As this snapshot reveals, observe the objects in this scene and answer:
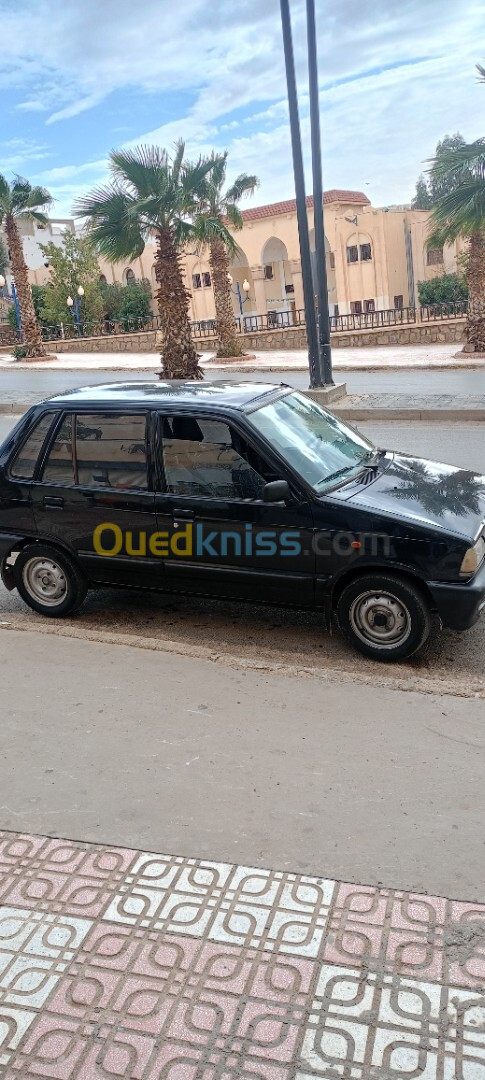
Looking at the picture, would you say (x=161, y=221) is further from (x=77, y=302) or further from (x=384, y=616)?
(x=77, y=302)

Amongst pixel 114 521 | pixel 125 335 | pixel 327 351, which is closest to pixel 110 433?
pixel 114 521

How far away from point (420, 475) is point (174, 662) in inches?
78.8

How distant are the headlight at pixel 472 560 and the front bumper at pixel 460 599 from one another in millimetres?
43

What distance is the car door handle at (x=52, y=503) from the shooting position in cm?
549

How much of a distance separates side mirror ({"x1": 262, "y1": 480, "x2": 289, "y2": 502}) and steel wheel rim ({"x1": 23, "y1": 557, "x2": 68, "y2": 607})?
1762 millimetres

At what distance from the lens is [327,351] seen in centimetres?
1608

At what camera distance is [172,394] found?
548 cm

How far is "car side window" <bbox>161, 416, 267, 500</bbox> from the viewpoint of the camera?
4946 mm

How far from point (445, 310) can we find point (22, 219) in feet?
58.5

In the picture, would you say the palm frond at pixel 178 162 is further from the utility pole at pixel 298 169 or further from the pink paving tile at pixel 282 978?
the pink paving tile at pixel 282 978

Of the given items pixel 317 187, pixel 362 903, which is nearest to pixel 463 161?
pixel 317 187

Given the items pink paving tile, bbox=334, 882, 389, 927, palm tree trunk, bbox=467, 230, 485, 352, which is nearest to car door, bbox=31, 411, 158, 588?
pink paving tile, bbox=334, 882, 389, 927

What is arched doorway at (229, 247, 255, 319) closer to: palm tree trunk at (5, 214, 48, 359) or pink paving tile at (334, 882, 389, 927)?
palm tree trunk at (5, 214, 48, 359)

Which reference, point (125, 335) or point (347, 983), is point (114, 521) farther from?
point (125, 335)
